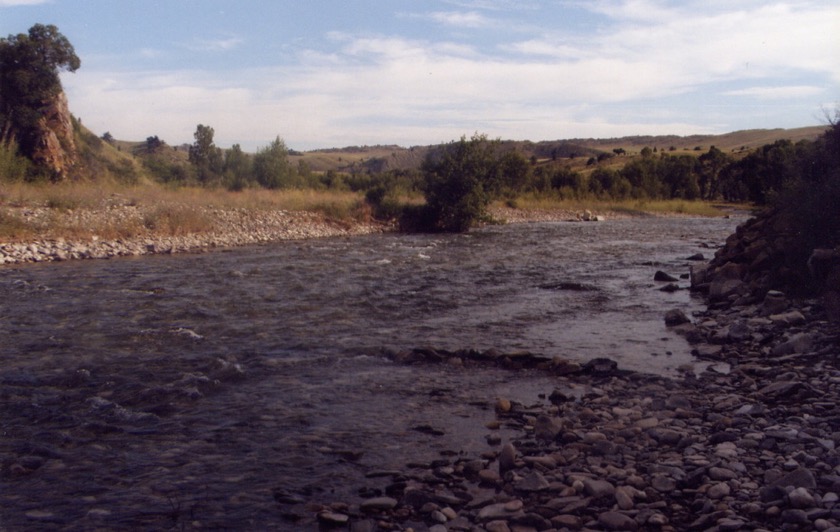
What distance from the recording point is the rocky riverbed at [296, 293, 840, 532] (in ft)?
13.7

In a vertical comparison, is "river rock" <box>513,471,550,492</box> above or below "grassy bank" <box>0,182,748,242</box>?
below

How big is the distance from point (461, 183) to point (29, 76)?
21679 mm

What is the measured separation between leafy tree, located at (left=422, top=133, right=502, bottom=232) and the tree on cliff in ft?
61.8

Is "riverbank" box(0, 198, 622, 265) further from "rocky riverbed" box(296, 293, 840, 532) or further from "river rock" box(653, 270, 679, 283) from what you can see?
"rocky riverbed" box(296, 293, 840, 532)

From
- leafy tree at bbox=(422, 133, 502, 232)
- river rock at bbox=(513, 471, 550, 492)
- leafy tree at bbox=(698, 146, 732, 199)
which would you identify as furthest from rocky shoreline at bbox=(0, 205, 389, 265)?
leafy tree at bbox=(698, 146, 732, 199)

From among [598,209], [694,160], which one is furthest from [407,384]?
[694,160]

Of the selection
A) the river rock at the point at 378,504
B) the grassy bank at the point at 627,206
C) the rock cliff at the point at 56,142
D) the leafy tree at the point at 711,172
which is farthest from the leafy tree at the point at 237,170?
the leafy tree at the point at 711,172

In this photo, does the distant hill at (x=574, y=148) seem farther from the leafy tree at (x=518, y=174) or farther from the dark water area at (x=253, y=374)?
the dark water area at (x=253, y=374)

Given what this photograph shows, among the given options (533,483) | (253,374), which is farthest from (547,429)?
(253,374)

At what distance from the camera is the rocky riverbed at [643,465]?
4.17m

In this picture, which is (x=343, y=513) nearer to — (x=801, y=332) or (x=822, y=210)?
(x=801, y=332)

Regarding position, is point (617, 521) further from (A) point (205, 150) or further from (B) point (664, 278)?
(A) point (205, 150)

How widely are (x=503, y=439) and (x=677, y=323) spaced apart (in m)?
5.93

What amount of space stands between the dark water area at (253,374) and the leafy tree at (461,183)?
56.6 ft
